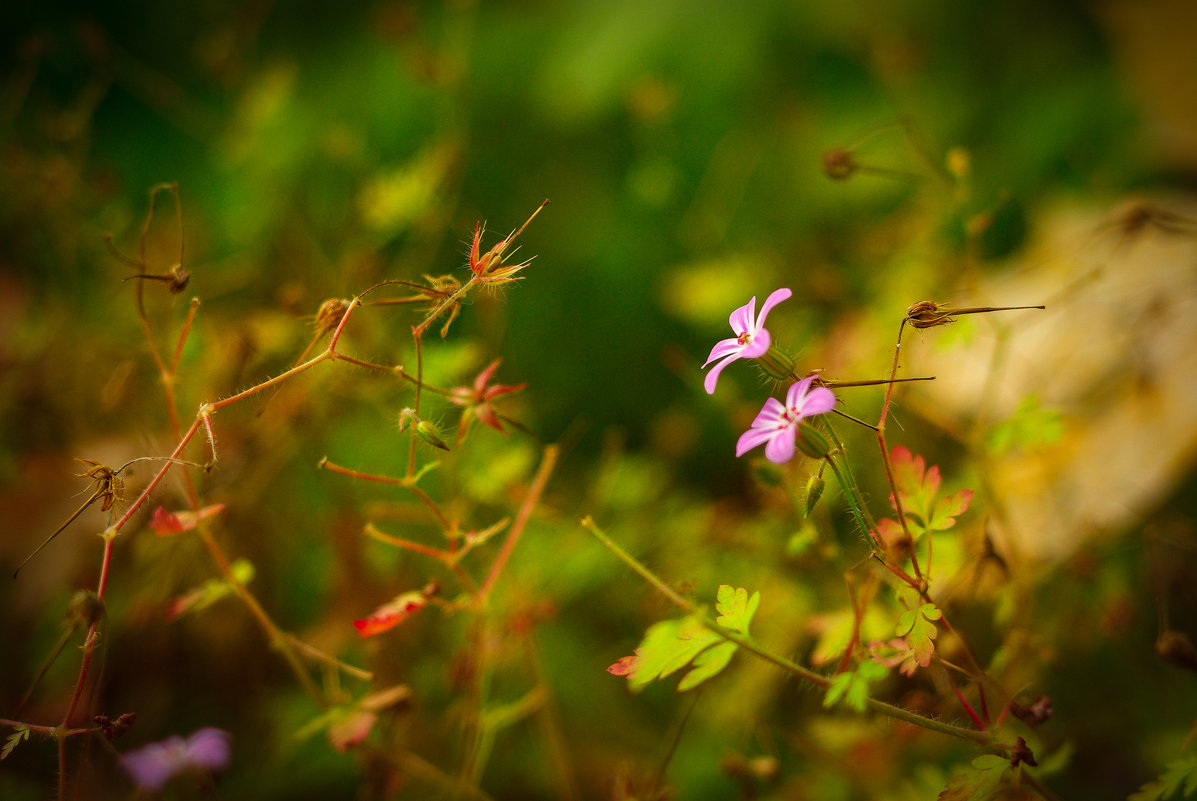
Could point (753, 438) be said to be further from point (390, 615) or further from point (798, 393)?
point (390, 615)

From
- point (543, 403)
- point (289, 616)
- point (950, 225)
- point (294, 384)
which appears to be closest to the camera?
point (950, 225)

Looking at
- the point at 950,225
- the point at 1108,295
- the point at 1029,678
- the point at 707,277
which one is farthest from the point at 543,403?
the point at 1108,295

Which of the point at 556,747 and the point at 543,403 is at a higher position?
the point at 556,747

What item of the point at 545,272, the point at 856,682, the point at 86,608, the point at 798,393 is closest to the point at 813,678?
the point at 856,682

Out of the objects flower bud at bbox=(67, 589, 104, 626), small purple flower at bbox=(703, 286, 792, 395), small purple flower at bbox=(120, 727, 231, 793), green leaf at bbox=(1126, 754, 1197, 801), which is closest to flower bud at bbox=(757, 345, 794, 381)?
small purple flower at bbox=(703, 286, 792, 395)

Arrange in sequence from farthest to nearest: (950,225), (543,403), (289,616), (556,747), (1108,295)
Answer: (543,403)
(1108,295)
(289,616)
(950,225)
(556,747)

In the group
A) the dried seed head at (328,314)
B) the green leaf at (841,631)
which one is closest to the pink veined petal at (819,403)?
the green leaf at (841,631)

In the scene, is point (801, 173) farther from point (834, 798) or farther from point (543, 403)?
point (834, 798)
